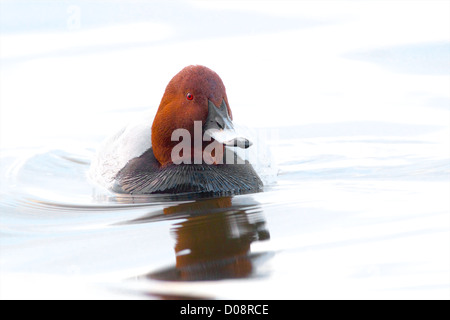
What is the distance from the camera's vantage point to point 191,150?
5.23 meters

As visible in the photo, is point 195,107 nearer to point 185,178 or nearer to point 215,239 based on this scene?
point 185,178

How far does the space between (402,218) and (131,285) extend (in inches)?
64.9

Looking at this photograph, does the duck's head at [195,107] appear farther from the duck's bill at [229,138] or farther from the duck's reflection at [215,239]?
the duck's reflection at [215,239]

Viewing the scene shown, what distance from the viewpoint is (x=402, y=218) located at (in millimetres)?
4266

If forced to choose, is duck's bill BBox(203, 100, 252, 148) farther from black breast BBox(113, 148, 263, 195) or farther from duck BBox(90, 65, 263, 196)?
black breast BBox(113, 148, 263, 195)

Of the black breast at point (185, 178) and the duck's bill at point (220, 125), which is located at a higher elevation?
the duck's bill at point (220, 125)

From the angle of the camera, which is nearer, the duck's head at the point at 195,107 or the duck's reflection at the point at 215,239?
the duck's reflection at the point at 215,239

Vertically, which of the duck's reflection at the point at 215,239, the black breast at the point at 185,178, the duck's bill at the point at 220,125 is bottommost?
the duck's reflection at the point at 215,239

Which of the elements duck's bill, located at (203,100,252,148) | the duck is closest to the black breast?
the duck

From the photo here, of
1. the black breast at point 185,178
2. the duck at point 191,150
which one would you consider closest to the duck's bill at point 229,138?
the duck at point 191,150

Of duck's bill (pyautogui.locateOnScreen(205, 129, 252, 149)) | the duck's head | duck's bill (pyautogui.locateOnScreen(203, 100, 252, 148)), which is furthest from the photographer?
the duck's head

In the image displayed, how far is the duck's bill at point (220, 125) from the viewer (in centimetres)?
492

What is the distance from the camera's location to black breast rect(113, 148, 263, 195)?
5152mm

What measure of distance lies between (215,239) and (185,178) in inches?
48.6
